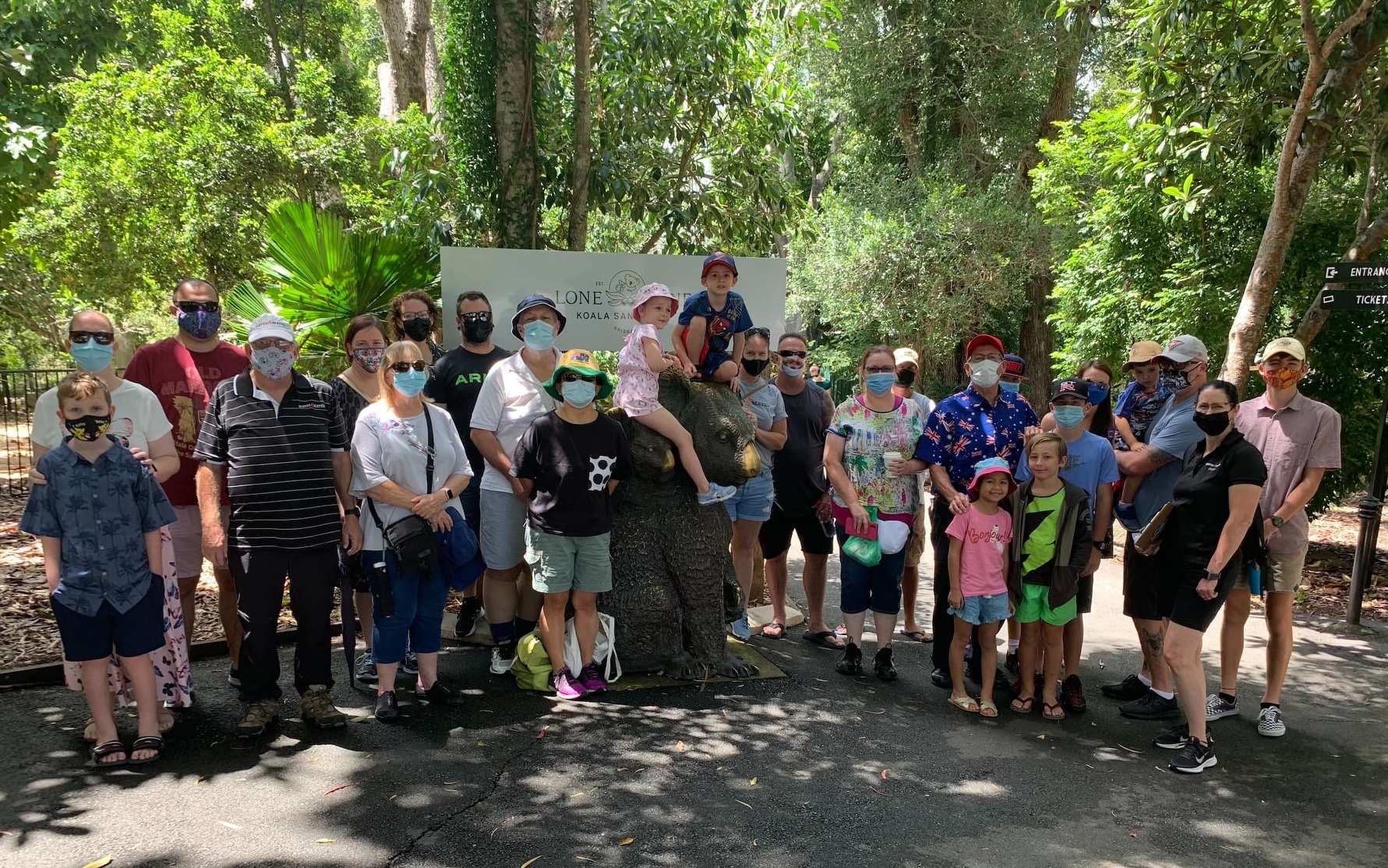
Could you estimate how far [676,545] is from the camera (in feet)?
17.8

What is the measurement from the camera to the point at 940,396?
1889 cm

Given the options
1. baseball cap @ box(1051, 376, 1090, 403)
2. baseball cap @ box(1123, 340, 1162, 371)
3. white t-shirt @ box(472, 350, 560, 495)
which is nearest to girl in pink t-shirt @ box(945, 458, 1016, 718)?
baseball cap @ box(1051, 376, 1090, 403)

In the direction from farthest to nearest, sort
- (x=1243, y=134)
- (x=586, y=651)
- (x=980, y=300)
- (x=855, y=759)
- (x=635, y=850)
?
1. (x=980, y=300)
2. (x=1243, y=134)
3. (x=586, y=651)
4. (x=855, y=759)
5. (x=635, y=850)

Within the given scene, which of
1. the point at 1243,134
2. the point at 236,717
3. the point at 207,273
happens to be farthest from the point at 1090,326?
the point at 207,273

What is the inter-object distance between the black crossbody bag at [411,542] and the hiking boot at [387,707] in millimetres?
676

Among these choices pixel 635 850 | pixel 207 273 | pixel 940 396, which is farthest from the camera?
pixel 940 396

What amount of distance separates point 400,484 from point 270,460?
25.9 inches

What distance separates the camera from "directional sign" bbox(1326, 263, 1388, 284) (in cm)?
671

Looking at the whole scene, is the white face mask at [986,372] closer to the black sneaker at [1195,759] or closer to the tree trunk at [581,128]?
the black sneaker at [1195,759]

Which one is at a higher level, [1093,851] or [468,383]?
[468,383]

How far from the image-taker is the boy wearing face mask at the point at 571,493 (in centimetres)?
492

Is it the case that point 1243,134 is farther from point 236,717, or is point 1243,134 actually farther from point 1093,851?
point 236,717

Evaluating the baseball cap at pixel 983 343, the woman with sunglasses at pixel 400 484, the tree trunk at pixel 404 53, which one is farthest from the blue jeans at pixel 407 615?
the tree trunk at pixel 404 53

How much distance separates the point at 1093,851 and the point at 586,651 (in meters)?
2.79
